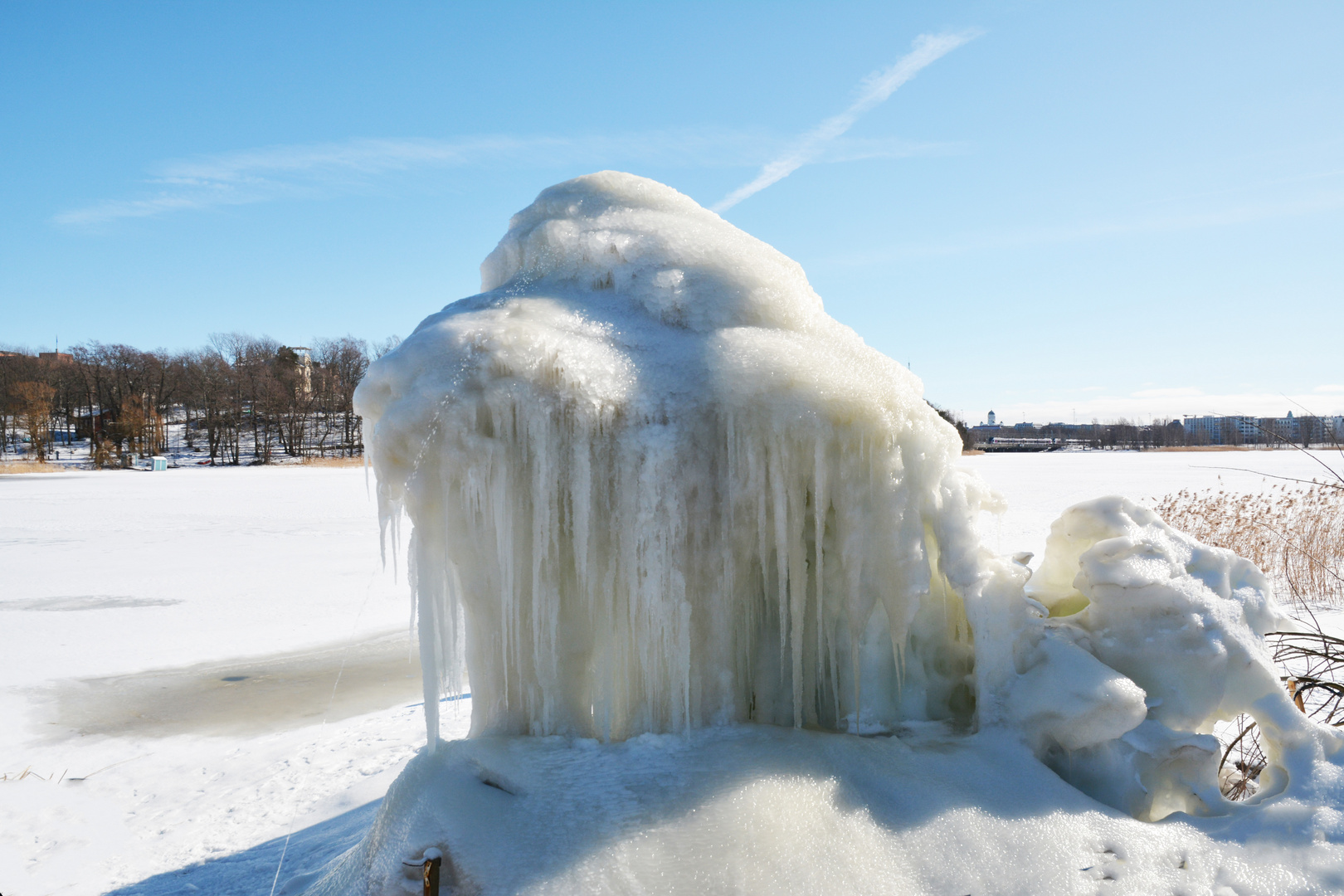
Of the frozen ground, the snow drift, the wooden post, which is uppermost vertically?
the snow drift

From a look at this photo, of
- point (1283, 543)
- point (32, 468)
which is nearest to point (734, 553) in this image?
point (1283, 543)

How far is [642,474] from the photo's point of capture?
10.2ft

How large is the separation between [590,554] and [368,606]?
24.1 feet

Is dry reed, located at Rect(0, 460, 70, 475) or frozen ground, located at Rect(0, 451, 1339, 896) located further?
dry reed, located at Rect(0, 460, 70, 475)

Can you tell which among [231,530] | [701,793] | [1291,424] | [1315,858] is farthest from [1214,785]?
[231,530]

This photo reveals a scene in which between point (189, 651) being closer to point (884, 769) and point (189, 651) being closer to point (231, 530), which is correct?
point (884, 769)

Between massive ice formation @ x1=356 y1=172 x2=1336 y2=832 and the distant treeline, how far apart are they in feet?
159

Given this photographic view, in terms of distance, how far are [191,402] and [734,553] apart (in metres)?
63.8

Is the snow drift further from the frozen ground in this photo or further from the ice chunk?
the frozen ground

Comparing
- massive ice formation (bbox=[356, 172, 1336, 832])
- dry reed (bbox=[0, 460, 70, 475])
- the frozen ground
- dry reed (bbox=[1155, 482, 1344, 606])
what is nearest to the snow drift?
massive ice formation (bbox=[356, 172, 1336, 832])

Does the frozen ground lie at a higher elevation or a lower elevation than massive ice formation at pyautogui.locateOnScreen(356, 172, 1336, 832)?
lower

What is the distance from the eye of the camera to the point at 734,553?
10.9 feet

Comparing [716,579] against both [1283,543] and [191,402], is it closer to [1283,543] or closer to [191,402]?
[1283,543]

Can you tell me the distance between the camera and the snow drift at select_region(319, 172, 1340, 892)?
3002 mm
